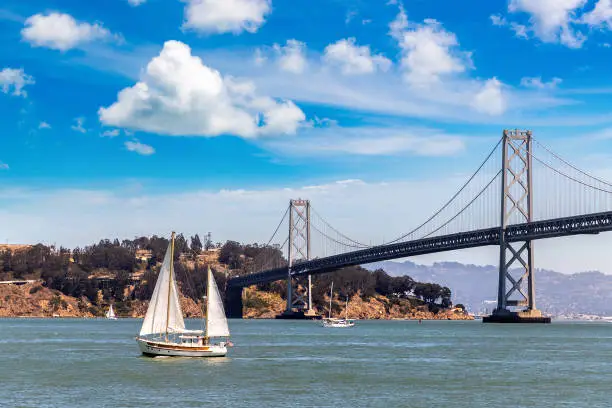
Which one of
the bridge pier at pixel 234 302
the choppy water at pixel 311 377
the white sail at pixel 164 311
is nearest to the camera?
the choppy water at pixel 311 377

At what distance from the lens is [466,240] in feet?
387

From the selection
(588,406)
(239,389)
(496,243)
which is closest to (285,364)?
(239,389)

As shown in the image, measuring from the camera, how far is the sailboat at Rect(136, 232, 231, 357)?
177 ft

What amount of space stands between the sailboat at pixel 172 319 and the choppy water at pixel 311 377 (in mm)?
701

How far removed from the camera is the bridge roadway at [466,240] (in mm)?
100000

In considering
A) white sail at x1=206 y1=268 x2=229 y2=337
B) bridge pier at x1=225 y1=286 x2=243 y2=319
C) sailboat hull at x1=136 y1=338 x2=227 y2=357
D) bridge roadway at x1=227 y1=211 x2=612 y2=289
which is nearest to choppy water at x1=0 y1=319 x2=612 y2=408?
sailboat hull at x1=136 y1=338 x2=227 y2=357

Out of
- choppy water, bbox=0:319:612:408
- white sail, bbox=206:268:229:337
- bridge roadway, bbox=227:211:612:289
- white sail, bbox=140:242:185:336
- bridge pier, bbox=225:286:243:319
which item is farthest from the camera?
bridge pier, bbox=225:286:243:319

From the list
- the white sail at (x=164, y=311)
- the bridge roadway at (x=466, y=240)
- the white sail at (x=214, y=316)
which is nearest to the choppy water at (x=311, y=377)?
the white sail at (x=214, y=316)

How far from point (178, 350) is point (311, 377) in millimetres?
10435

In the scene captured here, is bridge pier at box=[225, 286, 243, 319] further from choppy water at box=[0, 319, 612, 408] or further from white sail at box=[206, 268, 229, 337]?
white sail at box=[206, 268, 229, 337]

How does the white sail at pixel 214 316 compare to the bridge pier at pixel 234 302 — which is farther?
the bridge pier at pixel 234 302

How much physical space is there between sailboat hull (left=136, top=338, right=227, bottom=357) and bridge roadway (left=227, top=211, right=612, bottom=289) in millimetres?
54545

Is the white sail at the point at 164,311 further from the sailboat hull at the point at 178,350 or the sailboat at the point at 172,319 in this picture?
the sailboat hull at the point at 178,350

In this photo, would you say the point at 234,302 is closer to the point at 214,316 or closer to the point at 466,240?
the point at 466,240
